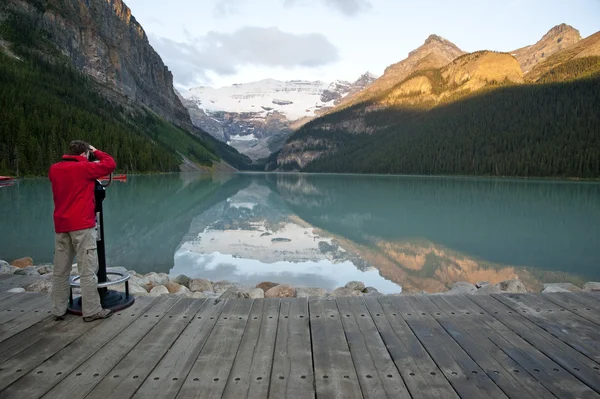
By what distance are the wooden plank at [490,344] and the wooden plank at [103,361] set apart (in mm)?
3614

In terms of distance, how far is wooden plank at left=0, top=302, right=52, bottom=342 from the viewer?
4680mm

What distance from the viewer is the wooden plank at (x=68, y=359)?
3.42 meters

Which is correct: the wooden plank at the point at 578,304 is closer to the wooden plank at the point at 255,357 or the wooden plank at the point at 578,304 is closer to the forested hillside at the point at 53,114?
the wooden plank at the point at 255,357

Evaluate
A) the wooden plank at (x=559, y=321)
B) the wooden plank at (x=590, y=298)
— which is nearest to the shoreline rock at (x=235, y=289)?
the wooden plank at (x=590, y=298)

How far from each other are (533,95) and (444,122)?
36.0m

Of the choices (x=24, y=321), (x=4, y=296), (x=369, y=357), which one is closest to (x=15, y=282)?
(x=4, y=296)

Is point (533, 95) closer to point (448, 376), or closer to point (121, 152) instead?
point (121, 152)

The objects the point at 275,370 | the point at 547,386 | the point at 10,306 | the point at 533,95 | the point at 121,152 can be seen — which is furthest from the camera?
the point at 533,95

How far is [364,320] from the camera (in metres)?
5.21

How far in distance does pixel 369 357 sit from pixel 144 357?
7.49 ft

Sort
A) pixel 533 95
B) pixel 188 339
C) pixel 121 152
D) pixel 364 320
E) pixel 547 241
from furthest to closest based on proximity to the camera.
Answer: pixel 533 95
pixel 121 152
pixel 547 241
pixel 364 320
pixel 188 339

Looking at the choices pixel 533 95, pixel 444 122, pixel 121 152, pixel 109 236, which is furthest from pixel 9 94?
pixel 533 95

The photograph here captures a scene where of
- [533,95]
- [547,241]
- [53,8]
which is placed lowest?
[547,241]

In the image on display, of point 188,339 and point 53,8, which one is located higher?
point 53,8
